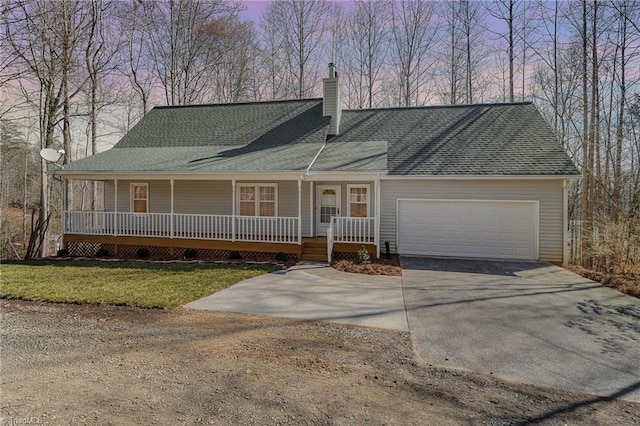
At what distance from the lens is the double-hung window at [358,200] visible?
12.9 m

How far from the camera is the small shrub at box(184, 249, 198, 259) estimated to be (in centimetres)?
1238

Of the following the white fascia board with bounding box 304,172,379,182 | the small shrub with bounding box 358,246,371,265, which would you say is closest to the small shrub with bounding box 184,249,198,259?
the white fascia board with bounding box 304,172,379,182

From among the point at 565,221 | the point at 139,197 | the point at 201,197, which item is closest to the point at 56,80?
the point at 139,197

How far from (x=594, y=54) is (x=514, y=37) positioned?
4413 mm

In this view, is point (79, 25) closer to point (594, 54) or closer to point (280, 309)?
point (280, 309)

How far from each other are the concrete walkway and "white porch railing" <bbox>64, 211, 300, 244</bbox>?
328 centimetres

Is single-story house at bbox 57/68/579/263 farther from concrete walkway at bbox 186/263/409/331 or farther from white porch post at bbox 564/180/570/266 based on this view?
concrete walkway at bbox 186/263/409/331

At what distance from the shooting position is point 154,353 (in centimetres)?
457

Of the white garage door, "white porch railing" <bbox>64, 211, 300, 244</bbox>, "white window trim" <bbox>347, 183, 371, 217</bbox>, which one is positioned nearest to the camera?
the white garage door

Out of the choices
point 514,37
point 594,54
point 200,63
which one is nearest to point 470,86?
point 514,37

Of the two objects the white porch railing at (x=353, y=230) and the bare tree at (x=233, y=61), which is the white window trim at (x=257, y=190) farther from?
the bare tree at (x=233, y=61)

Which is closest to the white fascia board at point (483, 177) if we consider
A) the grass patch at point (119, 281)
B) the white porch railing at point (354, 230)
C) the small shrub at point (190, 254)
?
the white porch railing at point (354, 230)

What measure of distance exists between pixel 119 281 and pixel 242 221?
483 cm

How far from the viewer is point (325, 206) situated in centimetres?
1332
